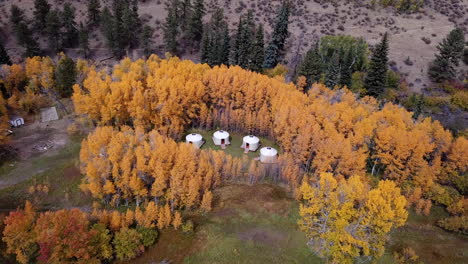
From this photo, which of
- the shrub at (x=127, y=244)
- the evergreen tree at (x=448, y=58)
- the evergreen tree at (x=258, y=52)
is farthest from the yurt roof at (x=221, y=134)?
the evergreen tree at (x=448, y=58)

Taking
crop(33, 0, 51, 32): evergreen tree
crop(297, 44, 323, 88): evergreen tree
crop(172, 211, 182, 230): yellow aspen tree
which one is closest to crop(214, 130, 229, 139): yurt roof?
crop(172, 211, 182, 230): yellow aspen tree

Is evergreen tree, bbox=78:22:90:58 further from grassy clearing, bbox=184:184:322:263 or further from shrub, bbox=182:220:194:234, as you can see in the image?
shrub, bbox=182:220:194:234

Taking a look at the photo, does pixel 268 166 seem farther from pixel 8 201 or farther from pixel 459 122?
pixel 459 122

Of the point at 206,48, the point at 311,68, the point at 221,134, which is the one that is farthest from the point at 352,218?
the point at 206,48

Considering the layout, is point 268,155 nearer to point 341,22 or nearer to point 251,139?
point 251,139

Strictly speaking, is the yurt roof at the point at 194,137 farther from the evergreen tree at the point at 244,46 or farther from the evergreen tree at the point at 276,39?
the evergreen tree at the point at 276,39

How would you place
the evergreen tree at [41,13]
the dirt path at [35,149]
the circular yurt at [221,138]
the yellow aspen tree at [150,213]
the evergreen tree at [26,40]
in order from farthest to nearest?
1. the evergreen tree at [41,13]
2. the evergreen tree at [26,40]
3. the circular yurt at [221,138]
4. the dirt path at [35,149]
5. the yellow aspen tree at [150,213]

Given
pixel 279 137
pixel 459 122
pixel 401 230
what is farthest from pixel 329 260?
pixel 459 122
